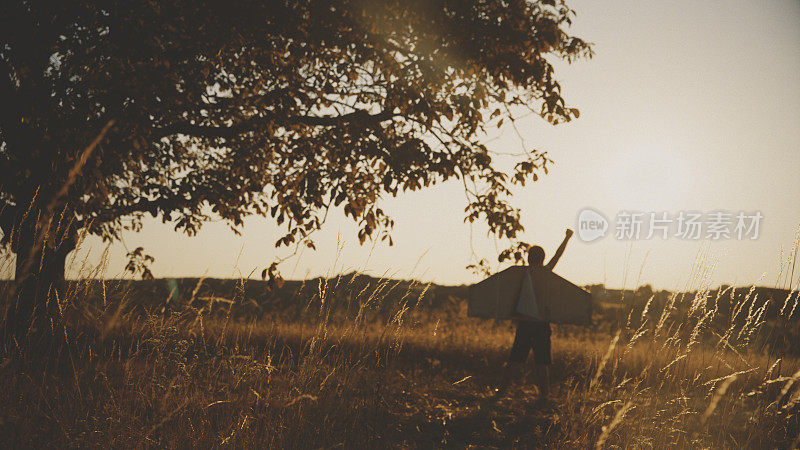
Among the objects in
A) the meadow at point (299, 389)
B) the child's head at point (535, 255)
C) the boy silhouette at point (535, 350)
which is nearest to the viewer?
the meadow at point (299, 389)

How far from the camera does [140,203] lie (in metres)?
5.99

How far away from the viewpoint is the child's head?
5785 mm

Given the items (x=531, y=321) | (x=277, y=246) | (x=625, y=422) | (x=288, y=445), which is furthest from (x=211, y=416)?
(x=531, y=321)

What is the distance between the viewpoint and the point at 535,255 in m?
5.80

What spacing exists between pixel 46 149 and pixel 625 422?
18.2ft

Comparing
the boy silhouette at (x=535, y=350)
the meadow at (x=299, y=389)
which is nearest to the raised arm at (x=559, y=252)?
the boy silhouette at (x=535, y=350)

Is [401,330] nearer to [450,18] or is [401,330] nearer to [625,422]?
[625,422]

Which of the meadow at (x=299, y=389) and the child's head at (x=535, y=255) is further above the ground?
the child's head at (x=535, y=255)

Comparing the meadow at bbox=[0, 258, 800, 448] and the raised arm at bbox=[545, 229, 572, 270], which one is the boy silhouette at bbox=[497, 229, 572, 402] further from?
the meadow at bbox=[0, 258, 800, 448]

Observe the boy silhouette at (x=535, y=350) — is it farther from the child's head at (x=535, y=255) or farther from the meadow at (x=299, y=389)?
the meadow at (x=299, y=389)

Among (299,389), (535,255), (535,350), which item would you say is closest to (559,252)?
(535,255)

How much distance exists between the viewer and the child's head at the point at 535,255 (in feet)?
19.0

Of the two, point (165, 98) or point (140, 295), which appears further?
point (165, 98)

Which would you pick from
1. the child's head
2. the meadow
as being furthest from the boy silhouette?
the meadow
